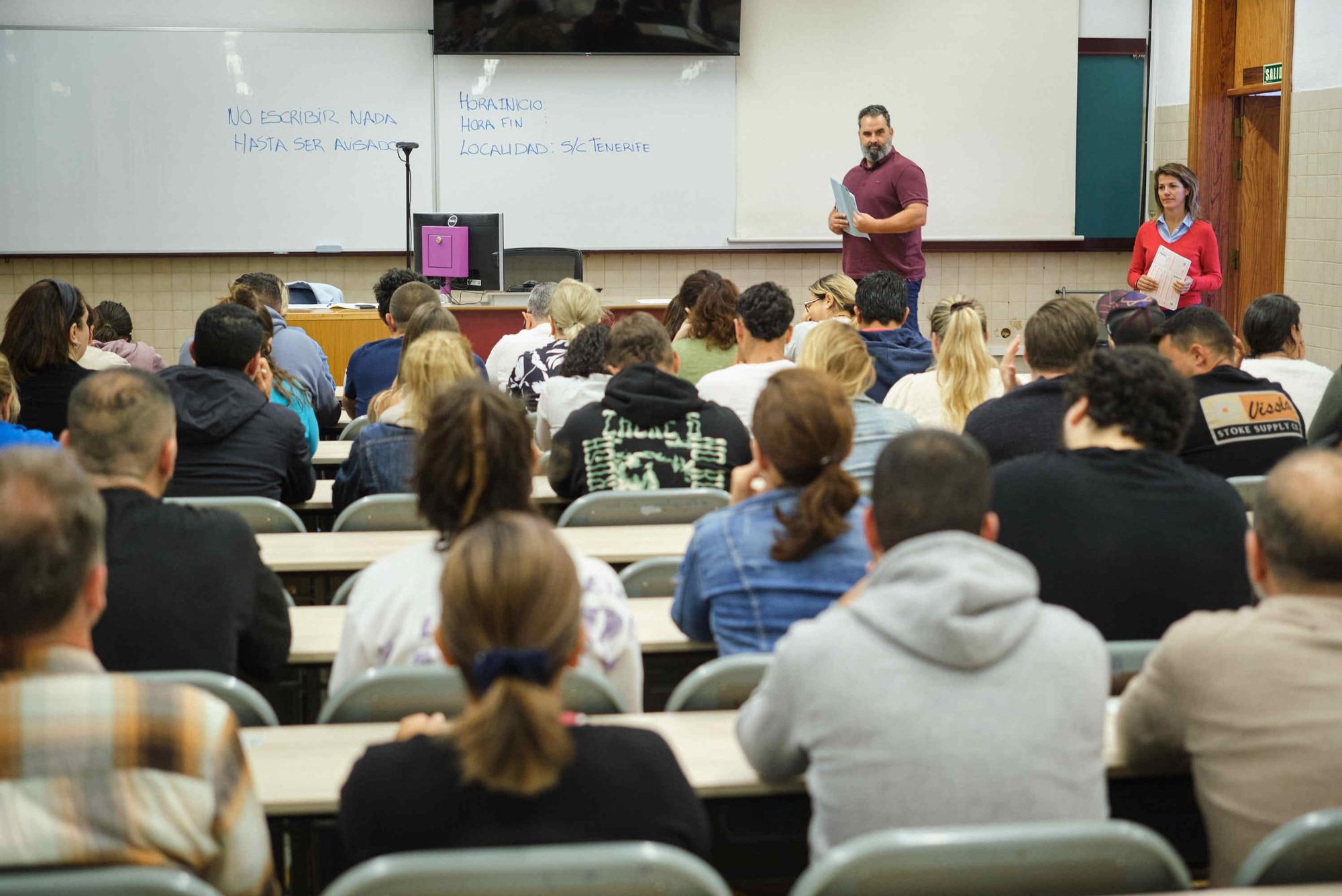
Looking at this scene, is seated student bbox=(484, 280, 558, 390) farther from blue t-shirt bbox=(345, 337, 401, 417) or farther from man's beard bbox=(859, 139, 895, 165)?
man's beard bbox=(859, 139, 895, 165)

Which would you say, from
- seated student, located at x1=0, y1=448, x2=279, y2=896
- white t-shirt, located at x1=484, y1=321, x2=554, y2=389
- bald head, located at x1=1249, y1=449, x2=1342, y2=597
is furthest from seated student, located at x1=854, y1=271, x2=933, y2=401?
seated student, located at x1=0, y1=448, x2=279, y2=896

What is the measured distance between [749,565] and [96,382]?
1167 mm

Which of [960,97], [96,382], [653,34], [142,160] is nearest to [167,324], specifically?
[142,160]

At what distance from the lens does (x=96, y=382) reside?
2.39 metres

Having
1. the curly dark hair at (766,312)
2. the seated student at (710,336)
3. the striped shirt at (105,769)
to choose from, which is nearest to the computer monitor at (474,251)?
the seated student at (710,336)

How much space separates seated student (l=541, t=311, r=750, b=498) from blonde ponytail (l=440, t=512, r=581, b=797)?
6.85 feet

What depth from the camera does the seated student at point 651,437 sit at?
3646mm

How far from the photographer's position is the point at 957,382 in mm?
4293

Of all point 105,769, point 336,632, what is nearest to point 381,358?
point 336,632

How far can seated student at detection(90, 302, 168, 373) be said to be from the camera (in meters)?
5.71

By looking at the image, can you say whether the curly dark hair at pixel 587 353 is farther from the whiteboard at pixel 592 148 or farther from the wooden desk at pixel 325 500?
the whiteboard at pixel 592 148

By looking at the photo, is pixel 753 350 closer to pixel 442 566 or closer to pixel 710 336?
pixel 710 336

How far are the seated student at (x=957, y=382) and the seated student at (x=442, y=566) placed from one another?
2205mm

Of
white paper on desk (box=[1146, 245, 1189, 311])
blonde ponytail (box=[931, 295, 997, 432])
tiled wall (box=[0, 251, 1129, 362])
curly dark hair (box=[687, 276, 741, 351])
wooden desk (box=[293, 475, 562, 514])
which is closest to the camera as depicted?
wooden desk (box=[293, 475, 562, 514])
